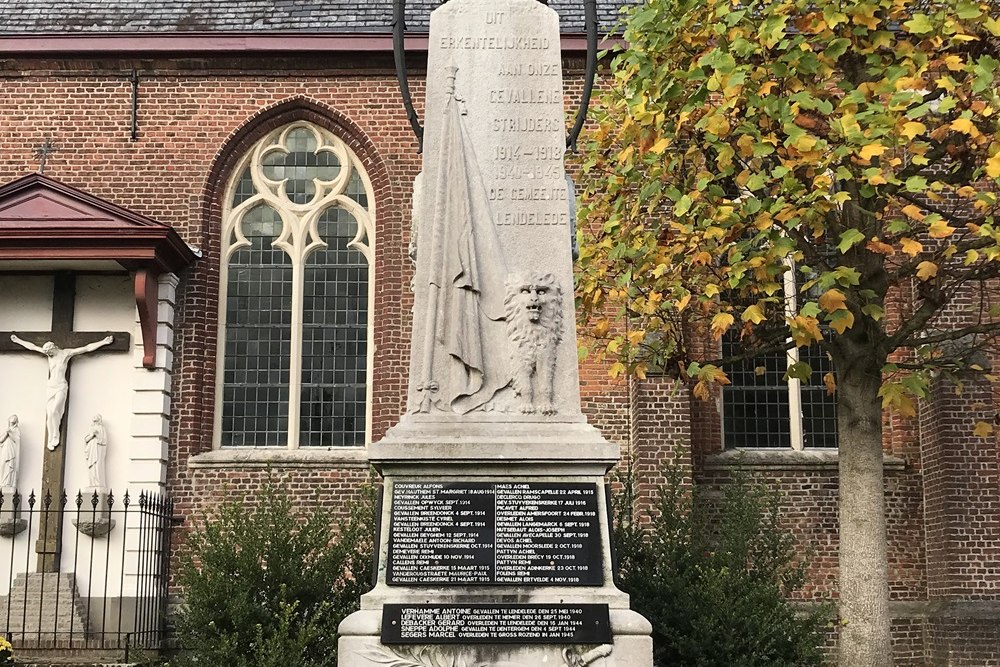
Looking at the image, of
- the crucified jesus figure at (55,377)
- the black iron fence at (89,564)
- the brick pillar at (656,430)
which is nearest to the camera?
the black iron fence at (89,564)

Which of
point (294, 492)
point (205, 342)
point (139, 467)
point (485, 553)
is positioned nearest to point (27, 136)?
point (205, 342)

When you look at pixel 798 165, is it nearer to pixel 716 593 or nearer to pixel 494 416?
pixel 716 593

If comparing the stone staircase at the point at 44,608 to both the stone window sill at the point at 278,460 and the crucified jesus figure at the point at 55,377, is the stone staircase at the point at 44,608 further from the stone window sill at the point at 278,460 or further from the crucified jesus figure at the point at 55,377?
the stone window sill at the point at 278,460

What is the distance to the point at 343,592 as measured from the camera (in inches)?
443

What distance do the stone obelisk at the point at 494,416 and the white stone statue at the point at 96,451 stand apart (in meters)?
9.44

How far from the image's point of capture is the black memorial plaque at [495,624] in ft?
20.9

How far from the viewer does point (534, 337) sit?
23.0 feet

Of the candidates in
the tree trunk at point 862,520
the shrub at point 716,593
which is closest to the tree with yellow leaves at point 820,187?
the tree trunk at point 862,520

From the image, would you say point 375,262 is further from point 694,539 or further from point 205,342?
point 694,539

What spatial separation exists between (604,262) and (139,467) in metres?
6.95

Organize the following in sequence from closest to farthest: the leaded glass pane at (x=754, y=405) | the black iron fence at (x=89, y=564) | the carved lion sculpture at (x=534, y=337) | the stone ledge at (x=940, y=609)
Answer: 1. the carved lion sculpture at (x=534, y=337)
2. the black iron fence at (x=89, y=564)
3. the stone ledge at (x=940, y=609)
4. the leaded glass pane at (x=754, y=405)

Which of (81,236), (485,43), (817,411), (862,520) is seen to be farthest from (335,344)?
(485,43)

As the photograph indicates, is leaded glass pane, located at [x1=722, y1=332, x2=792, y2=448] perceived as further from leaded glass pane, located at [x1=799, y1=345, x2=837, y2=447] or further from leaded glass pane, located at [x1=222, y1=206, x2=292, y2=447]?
leaded glass pane, located at [x1=222, y1=206, x2=292, y2=447]

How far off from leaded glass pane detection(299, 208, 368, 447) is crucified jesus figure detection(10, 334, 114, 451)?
2.69 meters
